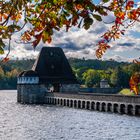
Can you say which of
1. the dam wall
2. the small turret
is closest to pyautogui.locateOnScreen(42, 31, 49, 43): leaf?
the dam wall

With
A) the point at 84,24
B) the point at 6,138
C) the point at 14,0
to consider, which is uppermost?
the point at 14,0

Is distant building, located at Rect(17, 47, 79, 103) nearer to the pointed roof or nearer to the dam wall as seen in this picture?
the pointed roof

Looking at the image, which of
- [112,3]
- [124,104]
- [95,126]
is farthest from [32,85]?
[112,3]

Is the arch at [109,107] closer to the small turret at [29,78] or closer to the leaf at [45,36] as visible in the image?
the small turret at [29,78]

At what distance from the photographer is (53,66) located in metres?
111

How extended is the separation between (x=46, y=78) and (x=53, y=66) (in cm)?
619

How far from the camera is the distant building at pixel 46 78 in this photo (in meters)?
101

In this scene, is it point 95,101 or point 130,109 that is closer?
point 130,109

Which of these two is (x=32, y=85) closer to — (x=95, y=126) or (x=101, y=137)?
(x=95, y=126)

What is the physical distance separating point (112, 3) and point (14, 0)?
4.96 ft

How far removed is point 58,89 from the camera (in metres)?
109

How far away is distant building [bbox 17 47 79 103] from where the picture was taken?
101250 mm

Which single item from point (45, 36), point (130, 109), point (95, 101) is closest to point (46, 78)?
point (95, 101)

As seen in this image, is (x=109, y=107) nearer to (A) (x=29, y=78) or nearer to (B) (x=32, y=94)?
(B) (x=32, y=94)
